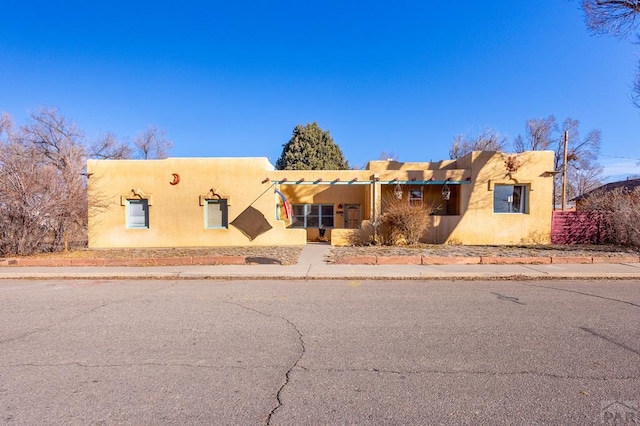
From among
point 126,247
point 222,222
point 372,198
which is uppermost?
point 372,198

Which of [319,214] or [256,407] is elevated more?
[319,214]

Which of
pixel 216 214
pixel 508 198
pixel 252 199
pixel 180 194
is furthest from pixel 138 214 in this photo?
pixel 508 198

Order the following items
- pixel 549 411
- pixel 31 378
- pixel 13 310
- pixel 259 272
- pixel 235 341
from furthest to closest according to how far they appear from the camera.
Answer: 1. pixel 259 272
2. pixel 13 310
3. pixel 235 341
4. pixel 31 378
5. pixel 549 411

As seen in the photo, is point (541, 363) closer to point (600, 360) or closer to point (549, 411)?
point (600, 360)

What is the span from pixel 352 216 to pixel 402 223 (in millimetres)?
5061

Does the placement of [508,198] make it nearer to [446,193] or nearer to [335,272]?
[446,193]

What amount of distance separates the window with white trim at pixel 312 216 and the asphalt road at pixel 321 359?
12537 millimetres

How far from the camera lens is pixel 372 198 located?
1625 centimetres

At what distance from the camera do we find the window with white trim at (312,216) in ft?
63.5

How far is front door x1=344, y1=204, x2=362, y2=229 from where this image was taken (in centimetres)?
1953

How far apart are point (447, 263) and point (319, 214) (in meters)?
9.92

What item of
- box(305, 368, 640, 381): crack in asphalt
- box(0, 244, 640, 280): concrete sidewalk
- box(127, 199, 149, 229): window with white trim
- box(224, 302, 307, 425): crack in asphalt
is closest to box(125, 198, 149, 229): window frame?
box(127, 199, 149, 229): window with white trim

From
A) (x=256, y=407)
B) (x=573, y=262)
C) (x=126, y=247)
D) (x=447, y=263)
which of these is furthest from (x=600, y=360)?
(x=126, y=247)

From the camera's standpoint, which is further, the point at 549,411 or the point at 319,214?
the point at 319,214
